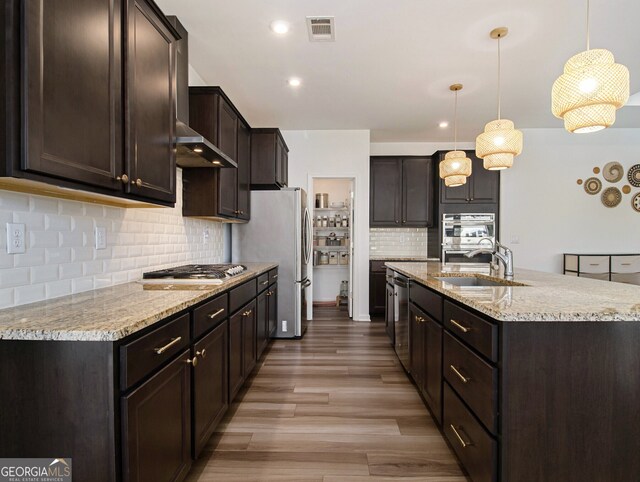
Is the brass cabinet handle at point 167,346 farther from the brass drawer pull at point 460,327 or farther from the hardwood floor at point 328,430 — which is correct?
the brass drawer pull at point 460,327

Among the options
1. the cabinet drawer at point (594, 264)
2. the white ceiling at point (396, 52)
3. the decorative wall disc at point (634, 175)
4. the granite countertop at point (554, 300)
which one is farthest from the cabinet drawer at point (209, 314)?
the decorative wall disc at point (634, 175)

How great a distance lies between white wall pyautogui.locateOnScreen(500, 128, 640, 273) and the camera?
16.5ft

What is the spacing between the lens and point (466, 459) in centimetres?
146

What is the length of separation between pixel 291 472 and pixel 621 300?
1.71 metres

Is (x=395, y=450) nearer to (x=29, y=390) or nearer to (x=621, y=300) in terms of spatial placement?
(x=621, y=300)

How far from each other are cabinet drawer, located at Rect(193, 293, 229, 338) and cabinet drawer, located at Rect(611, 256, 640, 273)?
5.60m

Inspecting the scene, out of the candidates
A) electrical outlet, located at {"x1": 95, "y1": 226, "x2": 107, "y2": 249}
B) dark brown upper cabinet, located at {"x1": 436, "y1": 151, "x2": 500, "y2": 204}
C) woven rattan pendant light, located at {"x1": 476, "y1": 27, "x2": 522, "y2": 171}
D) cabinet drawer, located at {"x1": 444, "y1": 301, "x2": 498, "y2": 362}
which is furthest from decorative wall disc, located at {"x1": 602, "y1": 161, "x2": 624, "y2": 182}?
electrical outlet, located at {"x1": 95, "y1": 226, "x2": 107, "y2": 249}

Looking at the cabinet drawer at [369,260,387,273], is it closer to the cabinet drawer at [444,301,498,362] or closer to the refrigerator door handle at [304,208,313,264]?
the refrigerator door handle at [304,208,313,264]

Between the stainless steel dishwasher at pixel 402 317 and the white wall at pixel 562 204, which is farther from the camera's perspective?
the white wall at pixel 562 204

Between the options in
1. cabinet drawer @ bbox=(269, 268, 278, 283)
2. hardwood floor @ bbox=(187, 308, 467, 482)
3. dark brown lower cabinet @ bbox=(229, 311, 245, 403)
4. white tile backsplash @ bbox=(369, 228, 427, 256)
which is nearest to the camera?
hardwood floor @ bbox=(187, 308, 467, 482)

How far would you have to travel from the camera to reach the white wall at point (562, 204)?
502 cm

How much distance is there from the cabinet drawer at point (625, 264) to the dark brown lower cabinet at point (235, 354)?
5417 mm

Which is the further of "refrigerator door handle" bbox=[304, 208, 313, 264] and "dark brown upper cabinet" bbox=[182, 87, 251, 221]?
"refrigerator door handle" bbox=[304, 208, 313, 264]

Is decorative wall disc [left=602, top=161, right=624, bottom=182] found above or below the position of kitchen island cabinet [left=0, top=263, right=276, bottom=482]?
above
